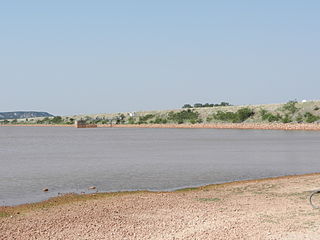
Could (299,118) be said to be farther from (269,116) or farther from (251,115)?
(251,115)

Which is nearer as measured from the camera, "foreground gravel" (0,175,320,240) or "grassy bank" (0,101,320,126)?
"foreground gravel" (0,175,320,240)

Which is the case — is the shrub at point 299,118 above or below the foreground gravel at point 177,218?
above

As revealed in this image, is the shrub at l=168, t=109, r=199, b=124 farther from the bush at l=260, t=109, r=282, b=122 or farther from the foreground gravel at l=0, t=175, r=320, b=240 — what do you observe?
the foreground gravel at l=0, t=175, r=320, b=240

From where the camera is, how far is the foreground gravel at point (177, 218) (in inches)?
436

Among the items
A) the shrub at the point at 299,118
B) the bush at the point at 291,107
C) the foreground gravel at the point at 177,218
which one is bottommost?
the foreground gravel at the point at 177,218

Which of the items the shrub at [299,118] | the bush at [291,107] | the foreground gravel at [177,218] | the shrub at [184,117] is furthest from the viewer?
the shrub at [184,117]

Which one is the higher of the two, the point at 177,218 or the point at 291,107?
the point at 291,107

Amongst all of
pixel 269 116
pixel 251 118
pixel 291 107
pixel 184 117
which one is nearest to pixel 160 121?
pixel 184 117

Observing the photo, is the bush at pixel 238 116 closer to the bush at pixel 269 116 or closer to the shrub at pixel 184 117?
the bush at pixel 269 116

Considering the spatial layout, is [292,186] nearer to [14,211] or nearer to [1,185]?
[14,211]

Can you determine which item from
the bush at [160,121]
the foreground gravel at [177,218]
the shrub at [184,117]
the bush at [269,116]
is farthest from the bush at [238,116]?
the foreground gravel at [177,218]

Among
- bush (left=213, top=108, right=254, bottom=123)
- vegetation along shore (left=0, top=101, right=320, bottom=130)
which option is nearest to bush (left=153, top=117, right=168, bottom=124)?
vegetation along shore (left=0, top=101, right=320, bottom=130)

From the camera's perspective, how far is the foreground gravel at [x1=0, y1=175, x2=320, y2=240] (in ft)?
36.3

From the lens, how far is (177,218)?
496 inches
